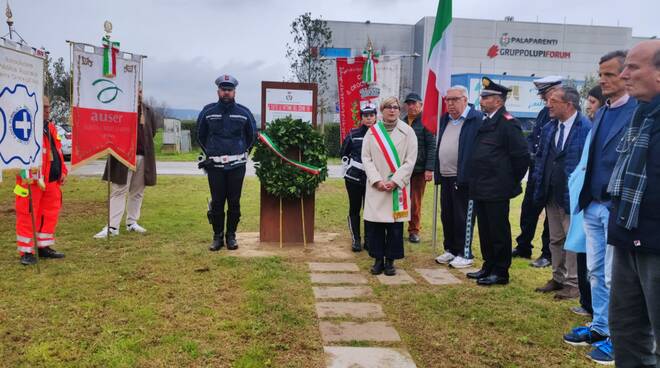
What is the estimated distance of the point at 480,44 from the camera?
166 ft

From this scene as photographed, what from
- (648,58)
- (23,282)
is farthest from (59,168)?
(648,58)

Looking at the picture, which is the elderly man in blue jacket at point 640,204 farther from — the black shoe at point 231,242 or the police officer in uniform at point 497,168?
the black shoe at point 231,242

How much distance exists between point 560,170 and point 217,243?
12.5ft

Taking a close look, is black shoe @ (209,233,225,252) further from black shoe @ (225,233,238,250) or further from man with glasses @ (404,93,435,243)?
man with glasses @ (404,93,435,243)

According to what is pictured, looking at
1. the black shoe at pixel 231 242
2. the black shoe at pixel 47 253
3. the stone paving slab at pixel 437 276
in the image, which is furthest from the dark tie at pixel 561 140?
the black shoe at pixel 47 253

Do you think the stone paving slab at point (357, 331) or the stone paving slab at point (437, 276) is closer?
the stone paving slab at point (357, 331)

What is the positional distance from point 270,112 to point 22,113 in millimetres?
2846

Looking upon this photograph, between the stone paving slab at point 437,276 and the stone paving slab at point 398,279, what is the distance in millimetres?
170

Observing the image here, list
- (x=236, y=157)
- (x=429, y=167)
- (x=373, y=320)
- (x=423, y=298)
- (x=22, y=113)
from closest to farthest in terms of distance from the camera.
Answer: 1. (x=373, y=320)
2. (x=423, y=298)
3. (x=22, y=113)
4. (x=236, y=157)
5. (x=429, y=167)

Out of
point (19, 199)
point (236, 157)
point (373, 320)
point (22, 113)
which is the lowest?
point (373, 320)

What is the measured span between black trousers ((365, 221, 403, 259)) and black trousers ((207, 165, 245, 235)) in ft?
5.77

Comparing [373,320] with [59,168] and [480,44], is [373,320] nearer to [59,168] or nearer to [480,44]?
[59,168]

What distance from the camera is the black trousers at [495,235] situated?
480cm

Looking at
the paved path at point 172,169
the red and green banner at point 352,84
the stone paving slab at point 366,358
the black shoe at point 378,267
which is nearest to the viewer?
the stone paving slab at point 366,358
